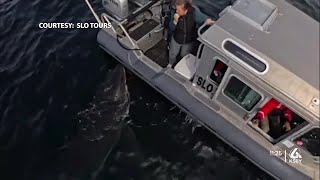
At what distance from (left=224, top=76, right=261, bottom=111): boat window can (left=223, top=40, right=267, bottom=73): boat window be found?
58 cm

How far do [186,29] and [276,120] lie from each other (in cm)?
270

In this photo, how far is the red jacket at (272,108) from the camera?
786 cm

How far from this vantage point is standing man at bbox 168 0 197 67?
27.7 feet

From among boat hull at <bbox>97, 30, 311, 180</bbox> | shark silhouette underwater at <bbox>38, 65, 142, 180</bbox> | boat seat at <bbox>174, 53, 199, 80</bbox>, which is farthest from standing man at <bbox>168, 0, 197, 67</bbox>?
shark silhouette underwater at <bbox>38, 65, 142, 180</bbox>

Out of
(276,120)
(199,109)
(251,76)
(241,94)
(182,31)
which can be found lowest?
(199,109)

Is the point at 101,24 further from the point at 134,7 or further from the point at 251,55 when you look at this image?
the point at 251,55

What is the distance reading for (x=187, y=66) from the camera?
909cm

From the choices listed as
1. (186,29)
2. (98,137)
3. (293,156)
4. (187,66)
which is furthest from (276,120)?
(98,137)

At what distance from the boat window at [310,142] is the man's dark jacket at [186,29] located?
125 inches

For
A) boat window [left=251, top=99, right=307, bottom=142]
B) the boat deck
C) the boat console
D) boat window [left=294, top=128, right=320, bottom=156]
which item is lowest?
boat window [left=294, top=128, right=320, bottom=156]

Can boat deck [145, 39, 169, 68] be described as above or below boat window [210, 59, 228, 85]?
below

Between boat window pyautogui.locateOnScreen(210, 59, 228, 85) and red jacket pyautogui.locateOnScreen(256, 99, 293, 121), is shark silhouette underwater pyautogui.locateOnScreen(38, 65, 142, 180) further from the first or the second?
red jacket pyautogui.locateOnScreen(256, 99, 293, 121)

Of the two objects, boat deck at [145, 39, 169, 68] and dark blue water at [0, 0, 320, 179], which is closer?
dark blue water at [0, 0, 320, 179]

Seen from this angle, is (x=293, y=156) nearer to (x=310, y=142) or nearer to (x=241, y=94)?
(x=310, y=142)
